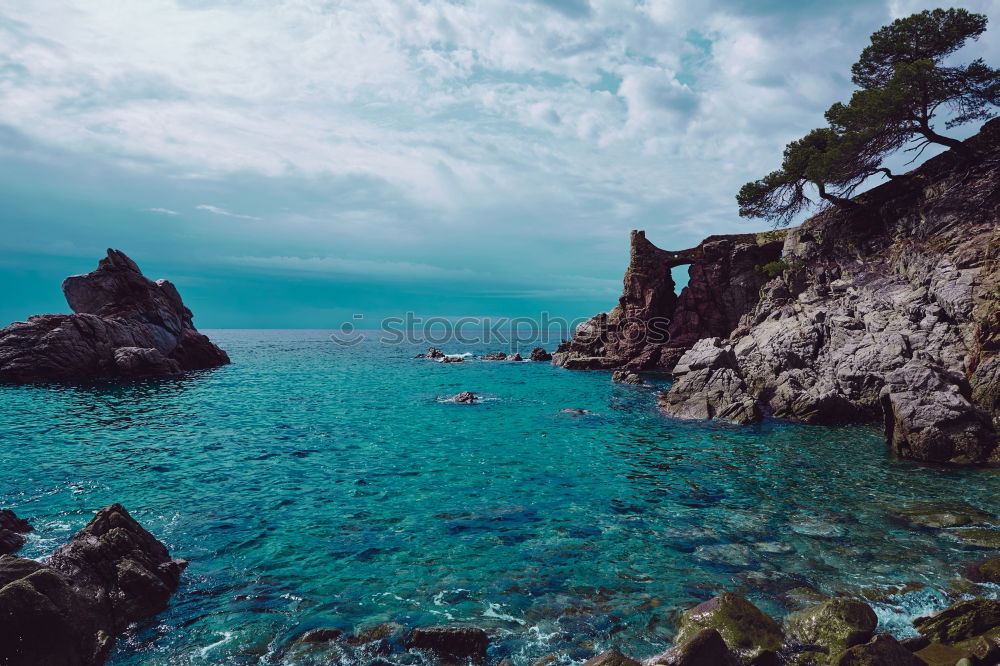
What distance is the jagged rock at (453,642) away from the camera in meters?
9.73

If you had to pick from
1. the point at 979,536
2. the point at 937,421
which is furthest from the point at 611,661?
the point at 937,421

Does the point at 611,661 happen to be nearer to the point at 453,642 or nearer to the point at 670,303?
the point at 453,642

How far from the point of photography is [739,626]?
983 cm

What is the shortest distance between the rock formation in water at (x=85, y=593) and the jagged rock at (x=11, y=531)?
3.81 meters

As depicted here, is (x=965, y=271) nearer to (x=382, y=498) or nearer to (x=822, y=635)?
(x=822, y=635)

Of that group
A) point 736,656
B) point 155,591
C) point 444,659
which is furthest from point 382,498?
point 736,656

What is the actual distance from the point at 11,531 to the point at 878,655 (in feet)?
73.8

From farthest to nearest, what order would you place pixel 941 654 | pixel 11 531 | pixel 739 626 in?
1. pixel 11 531
2. pixel 739 626
3. pixel 941 654

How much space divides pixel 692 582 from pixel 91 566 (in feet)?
48.1

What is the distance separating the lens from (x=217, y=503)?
61.0ft

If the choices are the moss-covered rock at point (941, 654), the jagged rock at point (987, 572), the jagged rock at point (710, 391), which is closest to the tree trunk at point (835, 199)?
the jagged rock at point (710, 391)

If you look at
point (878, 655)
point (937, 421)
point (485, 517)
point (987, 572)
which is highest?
point (937, 421)

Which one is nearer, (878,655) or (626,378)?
(878,655)

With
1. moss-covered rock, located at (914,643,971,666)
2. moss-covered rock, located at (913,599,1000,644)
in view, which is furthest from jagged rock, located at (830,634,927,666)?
moss-covered rock, located at (913,599,1000,644)
